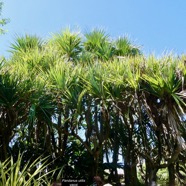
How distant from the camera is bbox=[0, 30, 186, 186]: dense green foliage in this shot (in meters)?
5.71

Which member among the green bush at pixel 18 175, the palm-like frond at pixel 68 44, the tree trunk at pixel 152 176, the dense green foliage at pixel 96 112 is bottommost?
the green bush at pixel 18 175

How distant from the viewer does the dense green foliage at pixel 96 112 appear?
5711 mm

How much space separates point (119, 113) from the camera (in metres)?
6.13

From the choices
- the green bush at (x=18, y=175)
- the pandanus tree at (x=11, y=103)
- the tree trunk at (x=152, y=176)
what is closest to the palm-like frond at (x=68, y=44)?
the pandanus tree at (x=11, y=103)

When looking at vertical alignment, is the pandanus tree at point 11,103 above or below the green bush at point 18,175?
above

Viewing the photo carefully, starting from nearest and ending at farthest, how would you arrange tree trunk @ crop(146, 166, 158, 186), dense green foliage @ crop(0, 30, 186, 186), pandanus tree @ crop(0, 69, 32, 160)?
1. pandanus tree @ crop(0, 69, 32, 160)
2. dense green foliage @ crop(0, 30, 186, 186)
3. tree trunk @ crop(146, 166, 158, 186)

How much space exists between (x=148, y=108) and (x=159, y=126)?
0.46 meters

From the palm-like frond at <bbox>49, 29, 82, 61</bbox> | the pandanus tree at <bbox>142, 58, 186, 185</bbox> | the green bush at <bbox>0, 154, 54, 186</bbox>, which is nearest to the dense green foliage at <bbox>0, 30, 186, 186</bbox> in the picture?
the pandanus tree at <bbox>142, 58, 186, 185</bbox>

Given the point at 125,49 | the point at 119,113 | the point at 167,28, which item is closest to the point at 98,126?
the point at 119,113

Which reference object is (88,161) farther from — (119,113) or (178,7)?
(178,7)

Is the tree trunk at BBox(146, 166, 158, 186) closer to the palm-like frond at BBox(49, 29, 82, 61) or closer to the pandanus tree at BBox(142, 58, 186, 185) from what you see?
the pandanus tree at BBox(142, 58, 186, 185)

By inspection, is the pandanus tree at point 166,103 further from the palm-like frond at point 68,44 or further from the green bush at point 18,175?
the palm-like frond at point 68,44

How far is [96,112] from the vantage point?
6.39m

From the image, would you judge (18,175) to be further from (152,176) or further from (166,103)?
(152,176)
